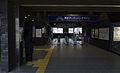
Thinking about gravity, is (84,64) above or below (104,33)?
below

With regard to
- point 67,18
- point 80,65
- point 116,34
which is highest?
point 67,18

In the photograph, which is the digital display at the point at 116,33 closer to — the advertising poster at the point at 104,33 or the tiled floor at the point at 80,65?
the advertising poster at the point at 104,33

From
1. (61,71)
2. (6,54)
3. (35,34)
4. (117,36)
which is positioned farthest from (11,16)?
(35,34)

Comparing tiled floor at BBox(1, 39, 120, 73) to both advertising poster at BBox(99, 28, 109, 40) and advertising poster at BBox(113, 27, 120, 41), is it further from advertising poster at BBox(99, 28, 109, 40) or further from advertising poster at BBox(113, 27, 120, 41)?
advertising poster at BBox(99, 28, 109, 40)

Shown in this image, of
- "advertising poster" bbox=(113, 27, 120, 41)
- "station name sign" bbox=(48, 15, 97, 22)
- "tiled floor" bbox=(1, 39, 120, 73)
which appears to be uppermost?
"station name sign" bbox=(48, 15, 97, 22)

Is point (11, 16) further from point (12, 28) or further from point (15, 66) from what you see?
point (15, 66)

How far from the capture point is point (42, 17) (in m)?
31.8

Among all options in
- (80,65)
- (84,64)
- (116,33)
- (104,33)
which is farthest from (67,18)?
(80,65)

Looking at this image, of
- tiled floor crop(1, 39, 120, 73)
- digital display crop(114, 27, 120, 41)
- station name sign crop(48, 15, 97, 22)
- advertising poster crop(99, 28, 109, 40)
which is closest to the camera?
tiled floor crop(1, 39, 120, 73)

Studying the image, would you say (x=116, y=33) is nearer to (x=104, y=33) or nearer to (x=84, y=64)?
(x=104, y=33)

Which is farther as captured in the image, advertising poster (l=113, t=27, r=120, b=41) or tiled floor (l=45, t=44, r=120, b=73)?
advertising poster (l=113, t=27, r=120, b=41)

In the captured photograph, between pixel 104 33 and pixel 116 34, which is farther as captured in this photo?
pixel 104 33

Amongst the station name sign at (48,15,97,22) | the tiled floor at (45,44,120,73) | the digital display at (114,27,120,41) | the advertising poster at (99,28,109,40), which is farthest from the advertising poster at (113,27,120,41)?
the station name sign at (48,15,97,22)

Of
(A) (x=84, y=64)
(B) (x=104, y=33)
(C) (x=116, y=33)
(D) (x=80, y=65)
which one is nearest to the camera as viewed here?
(D) (x=80, y=65)
